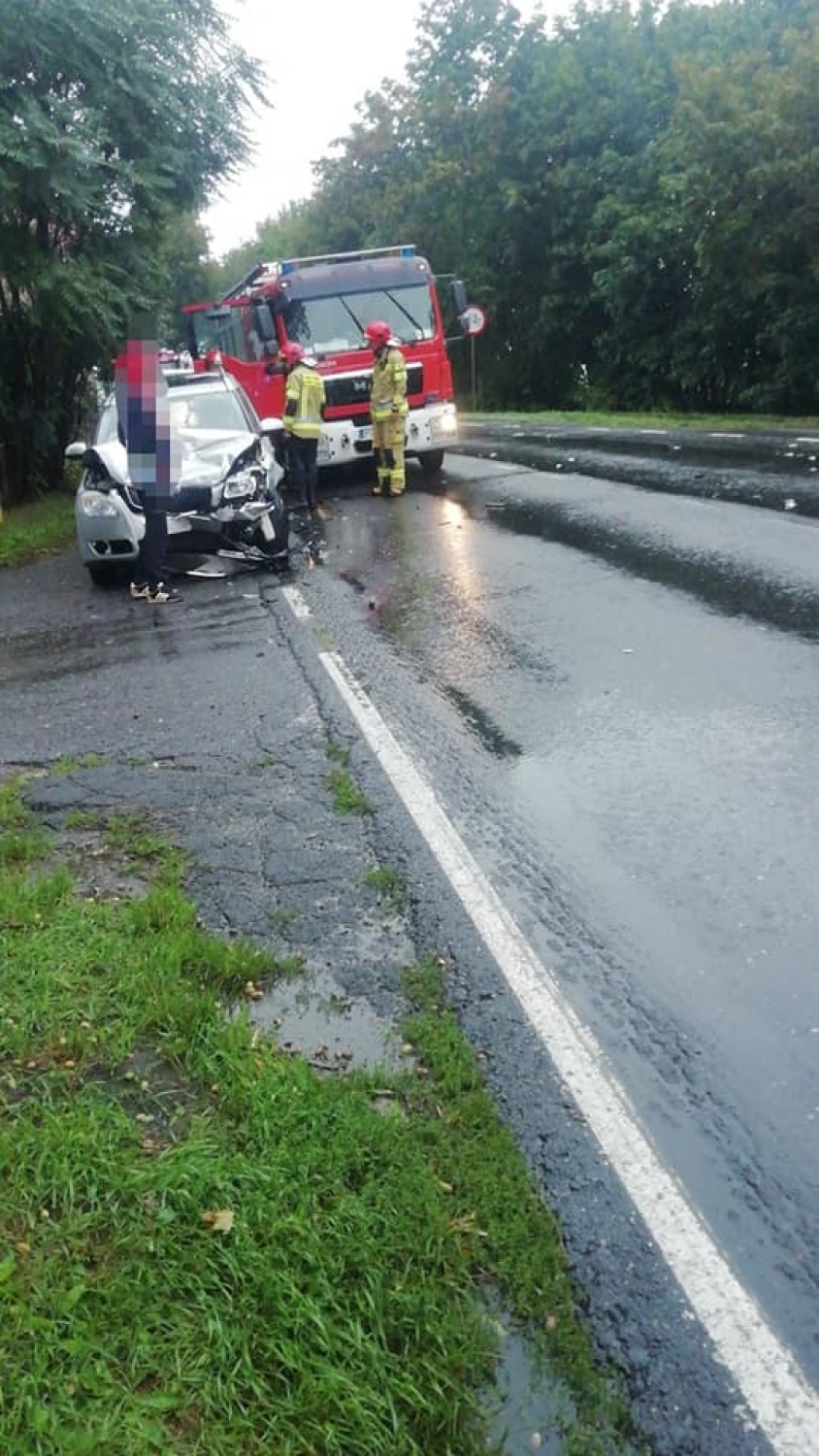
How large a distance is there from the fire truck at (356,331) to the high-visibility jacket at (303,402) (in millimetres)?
2683

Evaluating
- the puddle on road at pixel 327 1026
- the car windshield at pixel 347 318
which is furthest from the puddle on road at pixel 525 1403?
the car windshield at pixel 347 318

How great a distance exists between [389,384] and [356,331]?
218 cm

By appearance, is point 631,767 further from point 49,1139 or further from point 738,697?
point 49,1139

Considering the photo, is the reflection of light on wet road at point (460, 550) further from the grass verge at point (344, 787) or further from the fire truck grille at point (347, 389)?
the grass verge at point (344, 787)

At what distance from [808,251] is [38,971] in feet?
77.3

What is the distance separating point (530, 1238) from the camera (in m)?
2.88

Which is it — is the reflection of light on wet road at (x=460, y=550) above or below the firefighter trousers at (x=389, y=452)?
below

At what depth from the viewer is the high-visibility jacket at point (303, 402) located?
13867 millimetres

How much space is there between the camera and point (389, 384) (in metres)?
15.3

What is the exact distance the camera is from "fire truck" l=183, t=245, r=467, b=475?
1680cm

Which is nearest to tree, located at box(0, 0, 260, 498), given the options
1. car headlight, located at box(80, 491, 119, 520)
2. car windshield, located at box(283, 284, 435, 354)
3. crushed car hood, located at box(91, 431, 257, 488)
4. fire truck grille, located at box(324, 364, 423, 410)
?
car windshield, located at box(283, 284, 435, 354)

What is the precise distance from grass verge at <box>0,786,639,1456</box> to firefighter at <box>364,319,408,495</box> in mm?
12212

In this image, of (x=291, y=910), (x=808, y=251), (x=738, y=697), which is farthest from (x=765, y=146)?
(x=291, y=910)

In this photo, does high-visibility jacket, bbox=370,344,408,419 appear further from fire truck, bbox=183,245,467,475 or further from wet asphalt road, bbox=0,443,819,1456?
wet asphalt road, bbox=0,443,819,1456
